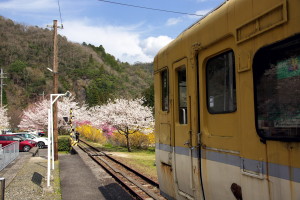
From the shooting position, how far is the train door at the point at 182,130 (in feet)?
15.1

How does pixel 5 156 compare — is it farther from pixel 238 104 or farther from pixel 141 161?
pixel 238 104

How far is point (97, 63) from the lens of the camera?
523 feet

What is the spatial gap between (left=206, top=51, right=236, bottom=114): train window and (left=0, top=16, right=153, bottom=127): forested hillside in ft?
278

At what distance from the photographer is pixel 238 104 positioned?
3.41 m

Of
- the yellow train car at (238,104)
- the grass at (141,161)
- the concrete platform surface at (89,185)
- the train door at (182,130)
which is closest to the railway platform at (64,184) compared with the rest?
the concrete platform surface at (89,185)

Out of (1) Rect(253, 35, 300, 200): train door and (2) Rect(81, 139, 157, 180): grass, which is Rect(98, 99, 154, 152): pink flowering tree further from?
(1) Rect(253, 35, 300, 200): train door

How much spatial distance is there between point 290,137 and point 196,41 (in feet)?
7.27

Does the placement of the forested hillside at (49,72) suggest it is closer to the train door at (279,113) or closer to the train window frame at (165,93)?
the train window frame at (165,93)

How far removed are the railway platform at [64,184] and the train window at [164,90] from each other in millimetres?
4771

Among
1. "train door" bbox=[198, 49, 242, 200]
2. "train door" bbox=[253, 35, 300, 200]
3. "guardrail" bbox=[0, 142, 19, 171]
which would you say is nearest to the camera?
"train door" bbox=[253, 35, 300, 200]

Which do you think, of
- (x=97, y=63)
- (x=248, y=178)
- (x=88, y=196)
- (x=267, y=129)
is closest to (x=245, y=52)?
(x=267, y=129)

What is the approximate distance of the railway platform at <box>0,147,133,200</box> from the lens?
400 inches

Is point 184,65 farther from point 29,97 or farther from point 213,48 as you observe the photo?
point 29,97

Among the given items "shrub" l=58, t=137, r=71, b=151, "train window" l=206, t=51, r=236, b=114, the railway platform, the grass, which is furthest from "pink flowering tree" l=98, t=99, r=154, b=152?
"train window" l=206, t=51, r=236, b=114
